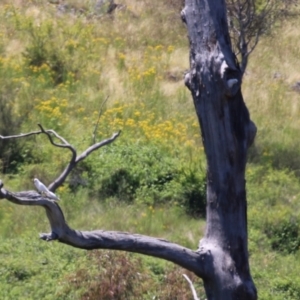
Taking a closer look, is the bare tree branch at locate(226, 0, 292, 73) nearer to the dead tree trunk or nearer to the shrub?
the shrub

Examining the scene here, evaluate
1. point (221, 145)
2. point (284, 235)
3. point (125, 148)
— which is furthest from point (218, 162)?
point (125, 148)

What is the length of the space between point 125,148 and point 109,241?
8.21 m

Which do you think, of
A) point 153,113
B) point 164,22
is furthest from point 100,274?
point 164,22

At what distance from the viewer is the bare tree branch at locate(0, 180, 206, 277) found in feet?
13.8

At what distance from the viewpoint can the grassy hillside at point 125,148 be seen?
9438 mm

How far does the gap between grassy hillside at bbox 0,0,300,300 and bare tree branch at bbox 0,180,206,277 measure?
1740 mm

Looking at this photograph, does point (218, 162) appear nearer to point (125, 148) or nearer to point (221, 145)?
point (221, 145)

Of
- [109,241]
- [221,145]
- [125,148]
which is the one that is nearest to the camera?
[109,241]

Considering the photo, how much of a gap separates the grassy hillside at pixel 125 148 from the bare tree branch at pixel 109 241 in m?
1.74

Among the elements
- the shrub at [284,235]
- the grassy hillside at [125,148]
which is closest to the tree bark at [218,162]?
the grassy hillside at [125,148]

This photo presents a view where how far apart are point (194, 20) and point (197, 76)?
1.01 ft

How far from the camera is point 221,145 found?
15.2ft

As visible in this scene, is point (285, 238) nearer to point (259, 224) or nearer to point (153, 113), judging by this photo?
point (259, 224)

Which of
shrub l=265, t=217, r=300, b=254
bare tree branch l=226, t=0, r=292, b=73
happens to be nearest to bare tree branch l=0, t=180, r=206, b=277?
shrub l=265, t=217, r=300, b=254
